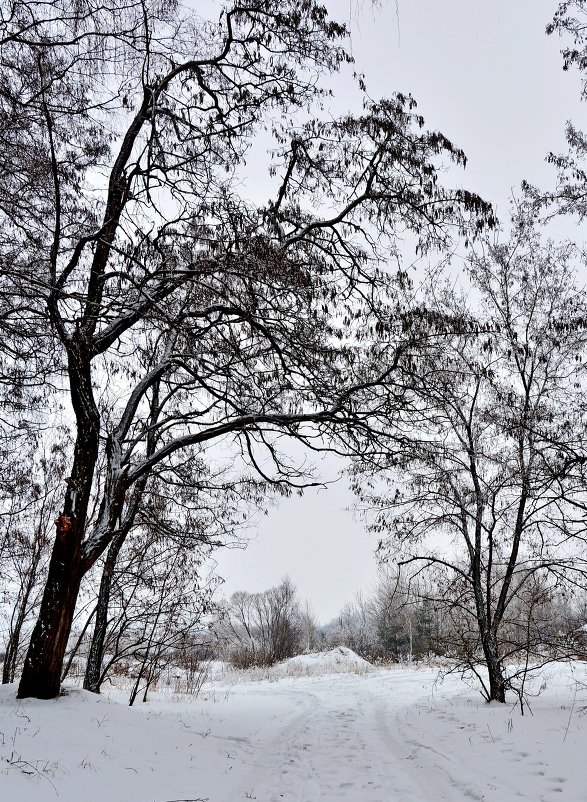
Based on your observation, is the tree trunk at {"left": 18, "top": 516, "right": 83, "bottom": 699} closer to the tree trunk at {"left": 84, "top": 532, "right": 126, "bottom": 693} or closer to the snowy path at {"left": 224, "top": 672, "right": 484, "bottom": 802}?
the tree trunk at {"left": 84, "top": 532, "right": 126, "bottom": 693}

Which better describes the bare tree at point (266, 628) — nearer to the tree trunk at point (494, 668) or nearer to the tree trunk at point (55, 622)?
the tree trunk at point (494, 668)

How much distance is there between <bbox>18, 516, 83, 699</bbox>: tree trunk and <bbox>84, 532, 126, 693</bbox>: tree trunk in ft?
7.88

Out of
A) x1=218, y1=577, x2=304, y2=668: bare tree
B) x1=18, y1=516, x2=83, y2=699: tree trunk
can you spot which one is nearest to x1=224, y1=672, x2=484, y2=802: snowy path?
x1=18, y1=516, x2=83, y2=699: tree trunk

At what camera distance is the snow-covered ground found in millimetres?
3963

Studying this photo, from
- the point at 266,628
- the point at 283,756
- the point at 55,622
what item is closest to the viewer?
the point at 283,756

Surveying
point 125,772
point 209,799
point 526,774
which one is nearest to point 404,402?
point 526,774

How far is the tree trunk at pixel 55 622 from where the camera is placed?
5.96 metres

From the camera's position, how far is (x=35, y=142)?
4.89 meters

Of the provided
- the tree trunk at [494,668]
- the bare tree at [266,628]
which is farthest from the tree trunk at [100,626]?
the bare tree at [266,628]

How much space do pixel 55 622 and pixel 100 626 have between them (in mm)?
3042

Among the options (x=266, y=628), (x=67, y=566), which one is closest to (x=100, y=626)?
(x=67, y=566)

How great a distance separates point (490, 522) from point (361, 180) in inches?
269

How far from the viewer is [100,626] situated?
875 centimetres

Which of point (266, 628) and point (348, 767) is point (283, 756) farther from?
point (266, 628)
